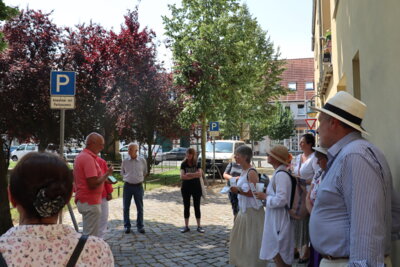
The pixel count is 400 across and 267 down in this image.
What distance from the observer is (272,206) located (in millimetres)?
4059

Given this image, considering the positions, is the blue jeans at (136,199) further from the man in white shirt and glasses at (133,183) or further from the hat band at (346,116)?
the hat band at (346,116)

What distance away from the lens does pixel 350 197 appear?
6.56 feet

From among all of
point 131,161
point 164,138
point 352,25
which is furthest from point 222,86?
point 352,25

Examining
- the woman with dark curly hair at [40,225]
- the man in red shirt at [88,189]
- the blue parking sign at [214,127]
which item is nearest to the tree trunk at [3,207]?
the man in red shirt at [88,189]

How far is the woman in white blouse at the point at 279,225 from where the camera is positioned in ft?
13.2

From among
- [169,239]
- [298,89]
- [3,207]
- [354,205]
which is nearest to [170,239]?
[169,239]

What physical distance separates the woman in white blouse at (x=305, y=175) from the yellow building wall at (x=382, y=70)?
1029 mm

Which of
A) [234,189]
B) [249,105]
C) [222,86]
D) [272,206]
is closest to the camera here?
[272,206]

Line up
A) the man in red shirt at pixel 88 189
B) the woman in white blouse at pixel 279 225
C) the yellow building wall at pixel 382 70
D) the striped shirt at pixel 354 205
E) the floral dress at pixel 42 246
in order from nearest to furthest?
1. the floral dress at pixel 42 246
2. the striped shirt at pixel 354 205
3. the yellow building wall at pixel 382 70
4. the woman in white blouse at pixel 279 225
5. the man in red shirt at pixel 88 189

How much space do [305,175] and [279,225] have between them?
1.76 m

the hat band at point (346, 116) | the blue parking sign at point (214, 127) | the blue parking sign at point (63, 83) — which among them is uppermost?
the blue parking sign at point (63, 83)

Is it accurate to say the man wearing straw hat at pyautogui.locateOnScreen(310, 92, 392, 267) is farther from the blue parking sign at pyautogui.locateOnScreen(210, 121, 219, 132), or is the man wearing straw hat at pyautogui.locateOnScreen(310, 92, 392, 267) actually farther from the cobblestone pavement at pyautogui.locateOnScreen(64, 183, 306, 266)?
the blue parking sign at pyautogui.locateOnScreen(210, 121, 219, 132)

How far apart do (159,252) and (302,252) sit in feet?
7.66

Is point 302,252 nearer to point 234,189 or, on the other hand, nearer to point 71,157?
point 234,189
